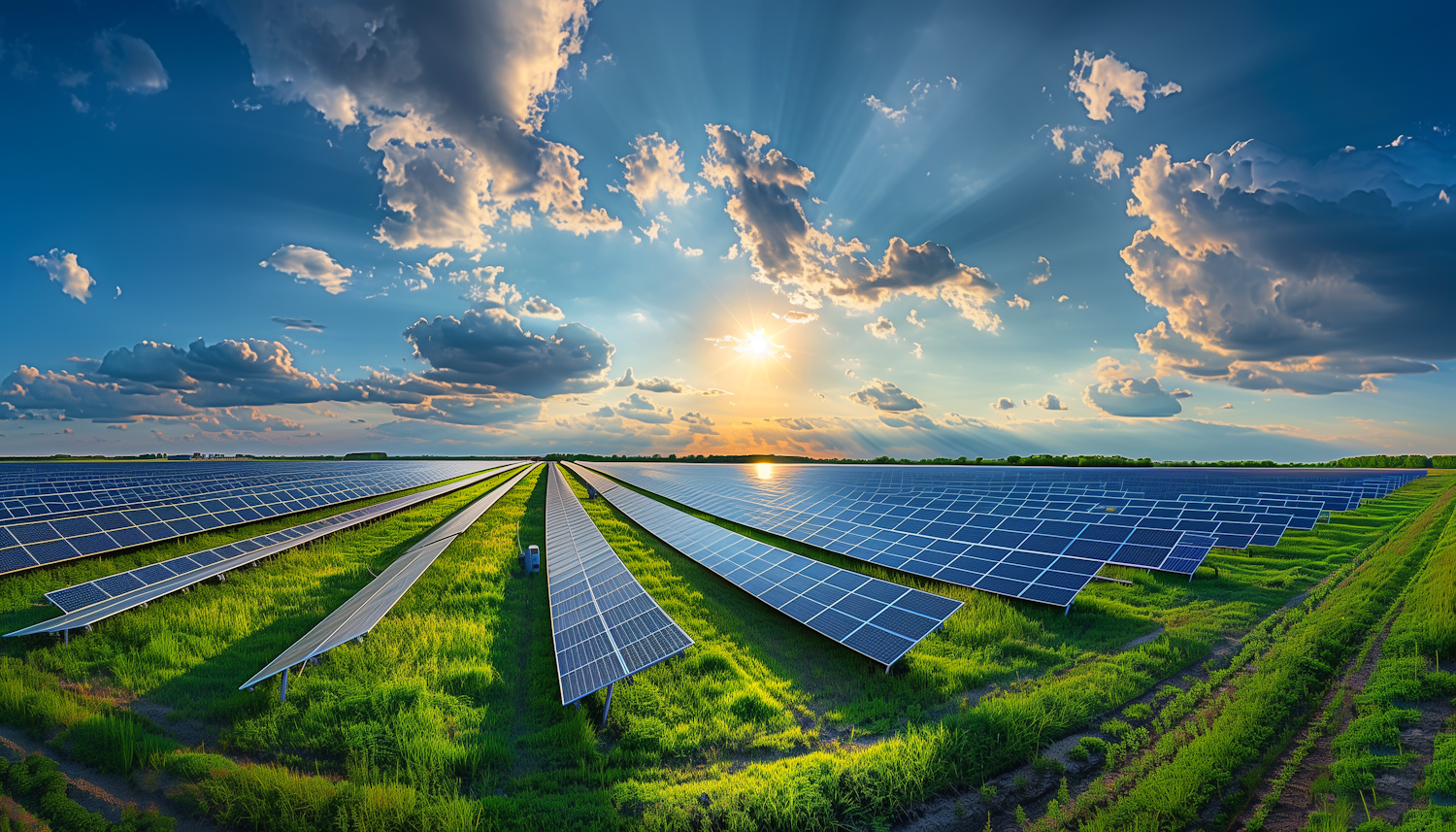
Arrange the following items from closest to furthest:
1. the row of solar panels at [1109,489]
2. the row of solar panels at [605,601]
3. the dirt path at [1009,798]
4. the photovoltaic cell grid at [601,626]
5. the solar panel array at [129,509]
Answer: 1. the dirt path at [1009,798]
2. the photovoltaic cell grid at [601,626]
3. the row of solar panels at [605,601]
4. the solar panel array at [129,509]
5. the row of solar panels at [1109,489]

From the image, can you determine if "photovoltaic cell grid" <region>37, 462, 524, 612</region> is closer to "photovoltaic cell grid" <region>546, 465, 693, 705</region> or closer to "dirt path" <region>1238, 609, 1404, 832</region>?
"photovoltaic cell grid" <region>546, 465, 693, 705</region>

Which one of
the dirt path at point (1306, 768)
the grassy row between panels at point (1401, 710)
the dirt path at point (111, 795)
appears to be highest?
the grassy row between panels at point (1401, 710)

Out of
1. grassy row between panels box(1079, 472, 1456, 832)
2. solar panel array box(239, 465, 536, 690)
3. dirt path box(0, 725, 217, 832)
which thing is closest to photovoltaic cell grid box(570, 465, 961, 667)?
grassy row between panels box(1079, 472, 1456, 832)

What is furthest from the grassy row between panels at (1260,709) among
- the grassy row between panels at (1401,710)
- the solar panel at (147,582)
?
the solar panel at (147,582)

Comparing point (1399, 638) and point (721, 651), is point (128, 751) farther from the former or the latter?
point (1399, 638)

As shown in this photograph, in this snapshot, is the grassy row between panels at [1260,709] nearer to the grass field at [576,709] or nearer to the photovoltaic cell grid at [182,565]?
the grass field at [576,709]

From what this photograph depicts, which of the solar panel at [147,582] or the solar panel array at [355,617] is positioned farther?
the solar panel at [147,582]
